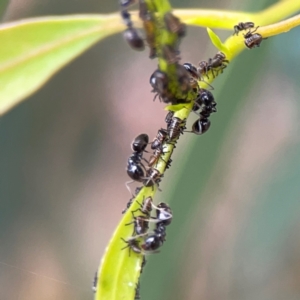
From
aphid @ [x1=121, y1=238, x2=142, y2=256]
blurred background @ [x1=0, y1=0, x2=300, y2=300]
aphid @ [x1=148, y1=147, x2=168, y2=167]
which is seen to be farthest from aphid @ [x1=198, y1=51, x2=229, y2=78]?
blurred background @ [x1=0, y1=0, x2=300, y2=300]

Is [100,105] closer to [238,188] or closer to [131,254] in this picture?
[238,188]

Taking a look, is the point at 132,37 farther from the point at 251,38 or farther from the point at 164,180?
the point at 164,180

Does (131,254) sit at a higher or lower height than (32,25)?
lower

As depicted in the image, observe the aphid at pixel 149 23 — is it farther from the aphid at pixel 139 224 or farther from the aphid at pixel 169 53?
the aphid at pixel 139 224

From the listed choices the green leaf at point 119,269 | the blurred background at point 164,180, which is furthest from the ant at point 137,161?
the blurred background at point 164,180

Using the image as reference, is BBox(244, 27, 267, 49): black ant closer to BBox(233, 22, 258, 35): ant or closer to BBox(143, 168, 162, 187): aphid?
BBox(233, 22, 258, 35): ant

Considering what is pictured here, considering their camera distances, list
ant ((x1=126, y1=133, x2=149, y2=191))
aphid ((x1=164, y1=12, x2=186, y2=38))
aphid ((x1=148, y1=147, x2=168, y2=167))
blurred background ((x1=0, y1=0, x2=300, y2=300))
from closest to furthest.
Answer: aphid ((x1=164, y1=12, x2=186, y2=38)) → aphid ((x1=148, y1=147, x2=168, y2=167)) → ant ((x1=126, y1=133, x2=149, y2=191)) → blurred background ((x1=0, y1=0, x2=300, y2=300))

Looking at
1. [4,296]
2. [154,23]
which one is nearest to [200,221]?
[4,296]
